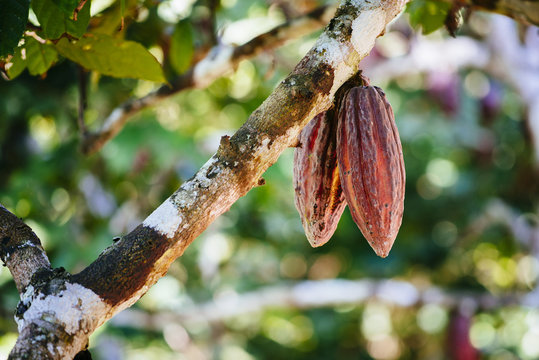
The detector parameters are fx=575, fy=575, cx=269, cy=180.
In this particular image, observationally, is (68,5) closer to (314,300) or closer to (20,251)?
(20,251)

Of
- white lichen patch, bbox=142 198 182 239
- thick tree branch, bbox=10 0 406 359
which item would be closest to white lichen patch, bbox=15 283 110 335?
thick tree branch, bbox=10 0 406 359

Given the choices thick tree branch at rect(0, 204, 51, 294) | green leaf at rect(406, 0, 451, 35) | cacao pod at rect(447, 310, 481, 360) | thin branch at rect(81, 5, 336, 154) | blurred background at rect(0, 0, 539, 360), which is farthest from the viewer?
cacao pod at rect(447, 310, 481, 360)

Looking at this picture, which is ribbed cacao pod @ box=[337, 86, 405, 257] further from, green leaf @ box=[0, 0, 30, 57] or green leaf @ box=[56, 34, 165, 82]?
green leaf @ box=[0, 0, 30, 57]

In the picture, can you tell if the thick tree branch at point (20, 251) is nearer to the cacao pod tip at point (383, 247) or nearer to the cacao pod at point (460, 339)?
the cacao pod tip at point (383, 247)

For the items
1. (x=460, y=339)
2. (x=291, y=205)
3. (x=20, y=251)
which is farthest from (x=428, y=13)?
(x=291, y=205)

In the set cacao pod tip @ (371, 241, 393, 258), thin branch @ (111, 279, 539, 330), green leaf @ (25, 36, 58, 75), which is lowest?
thin branch @ (111, 279, 539, 330)

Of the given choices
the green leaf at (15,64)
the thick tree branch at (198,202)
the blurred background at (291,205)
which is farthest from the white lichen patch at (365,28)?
the blurred background at (291,205)
